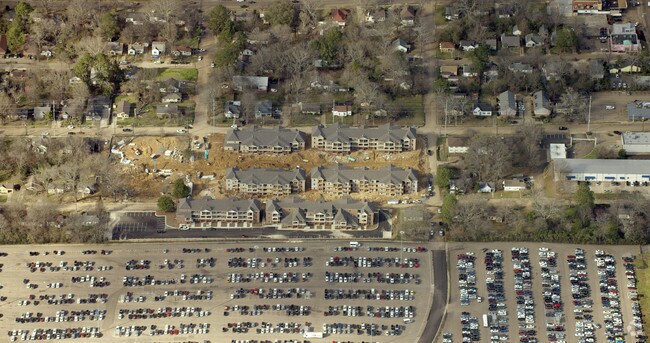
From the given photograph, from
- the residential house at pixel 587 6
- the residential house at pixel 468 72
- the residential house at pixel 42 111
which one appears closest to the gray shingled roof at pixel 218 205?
the residential house at pixel 42 111

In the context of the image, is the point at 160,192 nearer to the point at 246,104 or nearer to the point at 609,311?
the point at 246,104

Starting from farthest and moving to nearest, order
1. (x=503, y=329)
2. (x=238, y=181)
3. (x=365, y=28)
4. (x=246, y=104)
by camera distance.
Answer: (x=365, y=28) < (x=246, y=104) < (x=238, y=181) < (x=503, y=329)

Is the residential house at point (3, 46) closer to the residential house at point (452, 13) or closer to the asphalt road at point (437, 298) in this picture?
the residential house at point (452, 13)

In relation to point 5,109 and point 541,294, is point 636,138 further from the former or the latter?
point 5,109

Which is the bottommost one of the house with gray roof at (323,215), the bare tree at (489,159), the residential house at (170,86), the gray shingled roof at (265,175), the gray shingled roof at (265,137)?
the house with gray roof at (323,215)

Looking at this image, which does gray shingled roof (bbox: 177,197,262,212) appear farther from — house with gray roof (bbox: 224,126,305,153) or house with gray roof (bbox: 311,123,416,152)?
house with gray roof (bbox: 311,123,416,152)

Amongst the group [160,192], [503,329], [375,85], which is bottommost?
[503,329]

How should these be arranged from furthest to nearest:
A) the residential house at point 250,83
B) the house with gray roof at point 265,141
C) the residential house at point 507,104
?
the residential house at point 250,83, the residential house at point 507,104, the house with gray roof at point 265,141

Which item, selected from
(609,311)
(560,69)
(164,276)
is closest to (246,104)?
(164,276)
